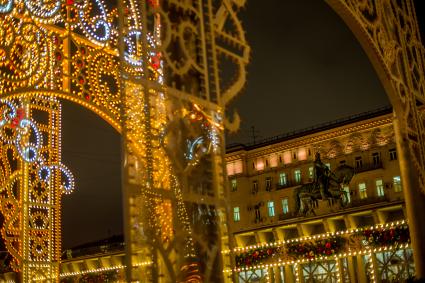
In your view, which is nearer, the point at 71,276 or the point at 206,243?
the point at 206,243

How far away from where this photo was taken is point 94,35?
6598mm

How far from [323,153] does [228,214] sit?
94.4ft

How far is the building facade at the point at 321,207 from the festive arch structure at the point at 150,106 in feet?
20.4

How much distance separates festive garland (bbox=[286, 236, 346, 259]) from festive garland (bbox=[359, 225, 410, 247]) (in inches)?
21.1

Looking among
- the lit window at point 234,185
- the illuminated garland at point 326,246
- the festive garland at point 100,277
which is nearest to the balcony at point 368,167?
the lit window at point 234,185

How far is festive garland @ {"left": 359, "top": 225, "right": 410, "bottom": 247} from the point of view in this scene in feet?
37.7

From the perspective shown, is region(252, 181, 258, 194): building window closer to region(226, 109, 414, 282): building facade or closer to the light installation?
region(226, 109, 414, 282): building facade

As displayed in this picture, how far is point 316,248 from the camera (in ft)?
41.1

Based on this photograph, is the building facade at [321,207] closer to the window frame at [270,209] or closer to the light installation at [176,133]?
the window frame at [270,209]

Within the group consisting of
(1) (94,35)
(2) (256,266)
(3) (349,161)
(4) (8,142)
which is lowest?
(2) (256,266)

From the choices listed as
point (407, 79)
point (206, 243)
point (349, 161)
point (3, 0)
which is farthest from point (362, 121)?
point (206, 243)

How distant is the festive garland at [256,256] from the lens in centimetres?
1334

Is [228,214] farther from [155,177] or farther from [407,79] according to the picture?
[407,79]

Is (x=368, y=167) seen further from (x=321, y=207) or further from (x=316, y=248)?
(x=316, y=248)
